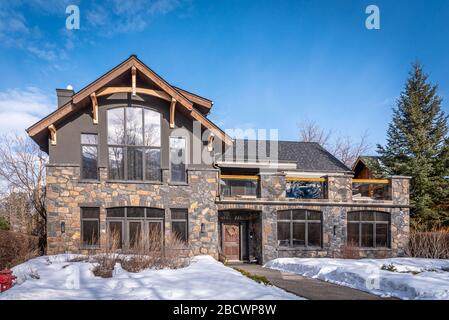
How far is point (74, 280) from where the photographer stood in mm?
8555

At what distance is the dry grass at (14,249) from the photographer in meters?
11.2

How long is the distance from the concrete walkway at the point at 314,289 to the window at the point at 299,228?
3471mm

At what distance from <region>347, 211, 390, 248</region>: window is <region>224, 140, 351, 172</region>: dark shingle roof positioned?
16.2ft

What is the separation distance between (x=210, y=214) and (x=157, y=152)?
3.59 meters

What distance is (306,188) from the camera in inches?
645

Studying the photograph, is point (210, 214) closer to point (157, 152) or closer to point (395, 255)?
point (157, 152)

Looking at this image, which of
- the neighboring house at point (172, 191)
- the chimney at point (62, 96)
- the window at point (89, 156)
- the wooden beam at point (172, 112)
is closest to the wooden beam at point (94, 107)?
the neighboring house at point (172, 191)

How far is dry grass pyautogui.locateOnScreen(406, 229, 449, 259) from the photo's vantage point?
1505 cm

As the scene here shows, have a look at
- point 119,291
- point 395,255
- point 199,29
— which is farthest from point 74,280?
point 395,255

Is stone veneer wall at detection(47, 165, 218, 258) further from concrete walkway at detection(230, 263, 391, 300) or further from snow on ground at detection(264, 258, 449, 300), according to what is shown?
concrete walkway at detection(230, 263, 391, 300)

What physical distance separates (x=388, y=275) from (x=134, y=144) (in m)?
10.8

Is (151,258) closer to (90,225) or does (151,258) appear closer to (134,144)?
(90,225)

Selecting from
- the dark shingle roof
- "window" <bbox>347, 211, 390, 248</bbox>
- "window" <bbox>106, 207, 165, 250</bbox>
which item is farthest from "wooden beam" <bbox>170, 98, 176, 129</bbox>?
"window" <bbox>347, 211, 390, 248</bbox>

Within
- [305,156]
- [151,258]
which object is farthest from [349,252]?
[151,258]
